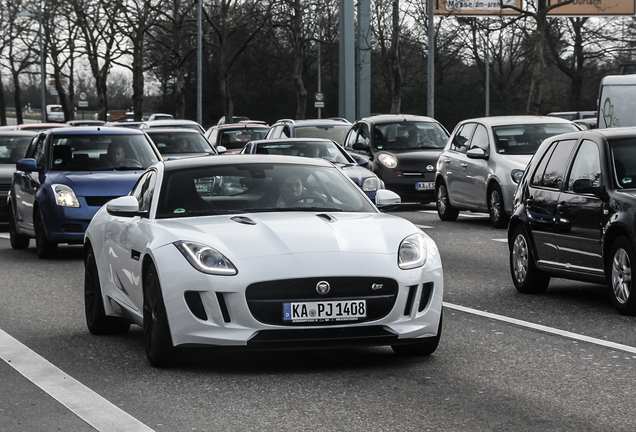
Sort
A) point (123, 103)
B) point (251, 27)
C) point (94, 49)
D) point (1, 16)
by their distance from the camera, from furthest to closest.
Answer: point (123, 103) < point (251, 27) < point (1, 16) < point (94, 49)

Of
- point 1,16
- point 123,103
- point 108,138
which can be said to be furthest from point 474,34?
point 123,103

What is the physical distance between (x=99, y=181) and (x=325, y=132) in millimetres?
11668

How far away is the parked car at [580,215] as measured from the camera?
9531 millimetres

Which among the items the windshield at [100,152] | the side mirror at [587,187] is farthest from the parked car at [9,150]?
the side mirror at [587,187]

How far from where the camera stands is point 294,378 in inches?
272

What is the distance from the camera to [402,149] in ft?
79.3

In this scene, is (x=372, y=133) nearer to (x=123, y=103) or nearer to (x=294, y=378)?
(x=294, y=378)

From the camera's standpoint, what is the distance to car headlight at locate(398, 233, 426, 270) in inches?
281

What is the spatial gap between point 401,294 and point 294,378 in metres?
0.77

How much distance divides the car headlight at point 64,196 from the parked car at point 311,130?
1037cm

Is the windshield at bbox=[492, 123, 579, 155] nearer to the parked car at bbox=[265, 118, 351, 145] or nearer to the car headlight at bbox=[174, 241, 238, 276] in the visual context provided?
the parked car at bbox=[265, 118, 351, 145]

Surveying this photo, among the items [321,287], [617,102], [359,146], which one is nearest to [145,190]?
[321,287]

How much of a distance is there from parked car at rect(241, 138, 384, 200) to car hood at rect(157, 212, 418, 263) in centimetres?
1185

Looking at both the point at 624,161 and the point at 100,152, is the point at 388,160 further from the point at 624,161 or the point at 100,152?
the point at 624,161
